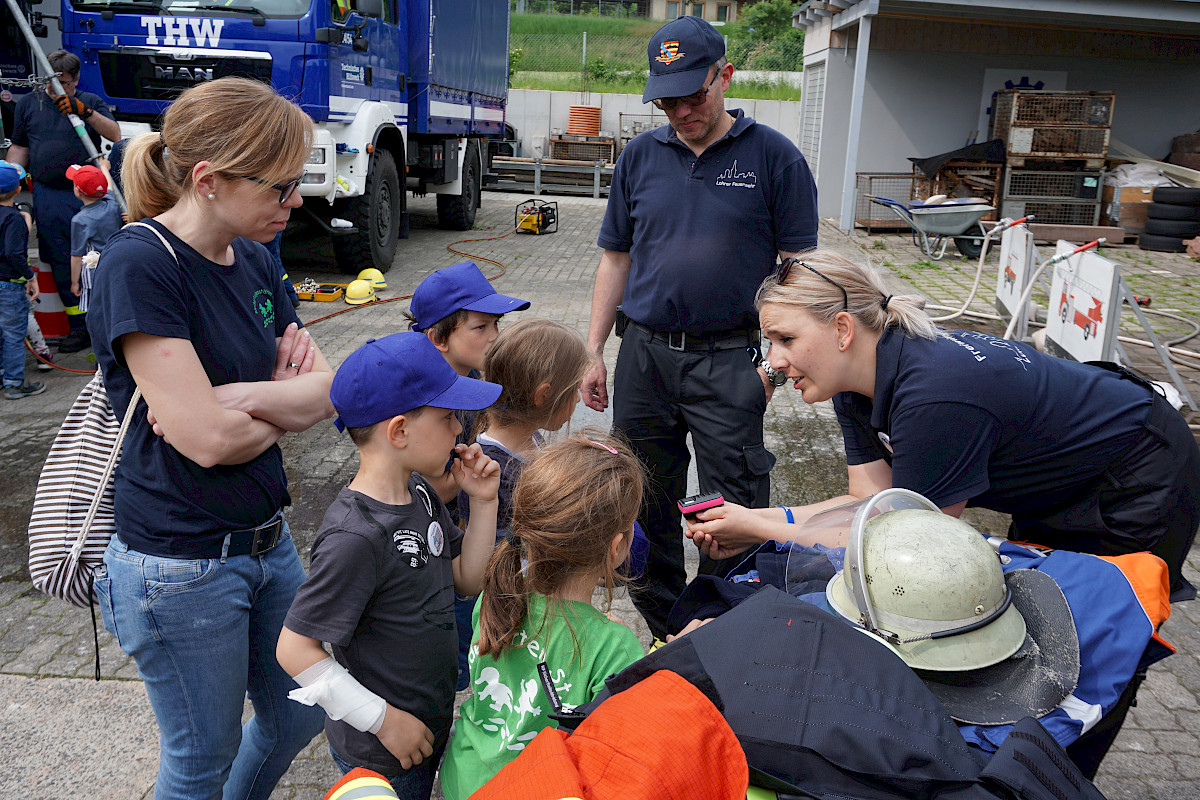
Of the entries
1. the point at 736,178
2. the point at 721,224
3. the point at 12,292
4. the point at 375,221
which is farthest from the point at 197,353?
the point at 375,221

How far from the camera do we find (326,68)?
857cm

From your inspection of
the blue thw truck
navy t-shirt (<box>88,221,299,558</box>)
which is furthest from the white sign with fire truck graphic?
the blue thw truck

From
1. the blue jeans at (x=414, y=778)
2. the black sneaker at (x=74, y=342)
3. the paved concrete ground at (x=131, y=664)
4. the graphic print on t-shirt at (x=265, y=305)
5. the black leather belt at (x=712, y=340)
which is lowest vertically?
the paved concrete ground at (x=131, y=664)

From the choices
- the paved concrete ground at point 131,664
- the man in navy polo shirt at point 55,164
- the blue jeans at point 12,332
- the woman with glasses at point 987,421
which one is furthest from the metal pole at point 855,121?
the woman with glasses at point 987,421

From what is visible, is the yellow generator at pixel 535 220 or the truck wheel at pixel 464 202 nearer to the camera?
the truck wheel at pixel 464 202

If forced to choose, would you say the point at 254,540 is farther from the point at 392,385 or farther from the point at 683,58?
the point at 683,58

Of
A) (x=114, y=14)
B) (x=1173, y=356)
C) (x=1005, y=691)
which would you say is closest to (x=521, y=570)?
(x=1005, y=691)

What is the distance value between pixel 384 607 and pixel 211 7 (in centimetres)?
855

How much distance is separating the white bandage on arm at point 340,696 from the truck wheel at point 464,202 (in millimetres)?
13312

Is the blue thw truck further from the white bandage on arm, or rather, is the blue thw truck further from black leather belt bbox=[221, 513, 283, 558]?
the white bandage on arm

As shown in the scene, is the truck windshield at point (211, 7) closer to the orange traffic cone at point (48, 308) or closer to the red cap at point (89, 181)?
the red cap at point (89, 181)

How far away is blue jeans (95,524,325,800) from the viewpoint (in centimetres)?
185

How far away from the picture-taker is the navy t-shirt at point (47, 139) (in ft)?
23.8

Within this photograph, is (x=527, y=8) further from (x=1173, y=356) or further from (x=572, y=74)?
(x=1173, y=356)
